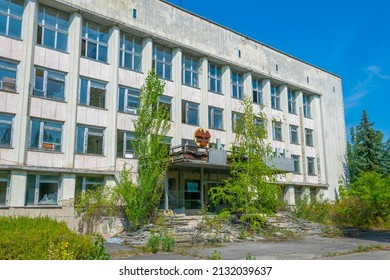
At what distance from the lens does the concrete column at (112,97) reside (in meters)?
24.4

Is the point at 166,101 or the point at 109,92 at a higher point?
the point at 166,101

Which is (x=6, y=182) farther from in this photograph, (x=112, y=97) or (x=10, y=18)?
(x=10, y=18)

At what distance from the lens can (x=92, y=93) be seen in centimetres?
2452

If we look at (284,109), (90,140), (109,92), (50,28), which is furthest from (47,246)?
(284,109)

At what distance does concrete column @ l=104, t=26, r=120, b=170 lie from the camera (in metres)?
24.4

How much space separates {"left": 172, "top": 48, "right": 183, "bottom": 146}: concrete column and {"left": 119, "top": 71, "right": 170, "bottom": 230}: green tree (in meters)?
1.81

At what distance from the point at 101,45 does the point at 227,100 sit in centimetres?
1145

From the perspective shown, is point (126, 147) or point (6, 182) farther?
point (126, 147)

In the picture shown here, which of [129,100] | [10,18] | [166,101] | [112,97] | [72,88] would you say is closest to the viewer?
[10,18]

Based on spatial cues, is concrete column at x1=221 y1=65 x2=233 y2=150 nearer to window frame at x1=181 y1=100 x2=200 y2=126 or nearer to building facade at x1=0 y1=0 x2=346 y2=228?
building facade at x1=0 y1=0 x2=346 y2=228

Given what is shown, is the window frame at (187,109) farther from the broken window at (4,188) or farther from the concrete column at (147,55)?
the broken window at (4,188)

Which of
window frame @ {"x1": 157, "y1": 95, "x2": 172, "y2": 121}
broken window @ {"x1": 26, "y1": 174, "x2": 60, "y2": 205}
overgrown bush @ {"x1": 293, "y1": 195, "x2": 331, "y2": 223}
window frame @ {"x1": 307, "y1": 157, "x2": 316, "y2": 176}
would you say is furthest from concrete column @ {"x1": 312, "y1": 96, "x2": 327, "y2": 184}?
broken window @ {"x1": 26, "y1": 174, "x2": 60, "y2": 205}

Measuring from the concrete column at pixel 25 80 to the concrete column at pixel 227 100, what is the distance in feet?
50.6

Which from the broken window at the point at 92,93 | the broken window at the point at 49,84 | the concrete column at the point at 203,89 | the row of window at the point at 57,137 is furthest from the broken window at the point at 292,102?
the broken window at the point at 49,84
